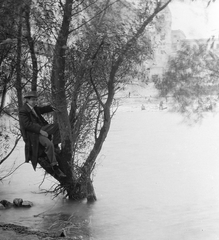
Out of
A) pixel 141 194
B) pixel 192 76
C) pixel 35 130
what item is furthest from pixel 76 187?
pixel 141 194

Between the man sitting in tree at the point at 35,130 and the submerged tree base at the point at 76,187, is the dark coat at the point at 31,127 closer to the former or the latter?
the man sitting in tree at the point at 35,130

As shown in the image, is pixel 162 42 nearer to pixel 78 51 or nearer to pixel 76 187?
pixel 78 51

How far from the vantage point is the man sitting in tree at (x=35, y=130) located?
8.95 m

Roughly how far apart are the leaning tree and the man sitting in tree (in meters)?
1.07

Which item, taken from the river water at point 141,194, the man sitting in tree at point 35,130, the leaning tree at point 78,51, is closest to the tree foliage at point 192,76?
the leaning tree at point 78,51

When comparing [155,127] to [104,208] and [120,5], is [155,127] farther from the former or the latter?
[120,5]

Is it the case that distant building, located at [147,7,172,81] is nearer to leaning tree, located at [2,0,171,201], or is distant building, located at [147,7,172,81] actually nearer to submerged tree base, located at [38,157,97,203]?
leaning tree, located at [2,0,171,201]

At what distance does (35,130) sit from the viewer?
29.3ft

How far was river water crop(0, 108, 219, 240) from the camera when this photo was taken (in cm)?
1180

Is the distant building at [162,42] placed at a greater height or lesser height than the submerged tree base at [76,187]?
greater

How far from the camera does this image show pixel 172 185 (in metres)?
19.2

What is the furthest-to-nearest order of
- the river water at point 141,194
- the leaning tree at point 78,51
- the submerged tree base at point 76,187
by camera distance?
the river water at point 141,194 → the submerged tree base at point 76,187 → the leaning tree at point 78,51

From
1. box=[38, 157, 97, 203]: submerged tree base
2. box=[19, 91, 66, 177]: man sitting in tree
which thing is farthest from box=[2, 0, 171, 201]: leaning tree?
box=[19, 91, 66, 177]: man sitting in tree

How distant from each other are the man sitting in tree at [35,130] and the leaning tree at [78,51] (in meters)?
1.07
